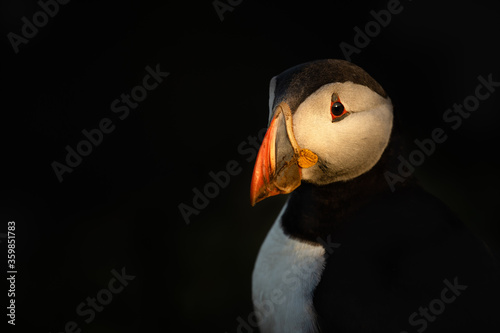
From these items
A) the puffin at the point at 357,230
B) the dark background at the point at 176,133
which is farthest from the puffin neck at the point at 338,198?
the dark background at the point at 176,133

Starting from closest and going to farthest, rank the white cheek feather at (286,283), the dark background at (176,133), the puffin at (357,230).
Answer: the puffin at (357,230), the white cheek feather at (286,283), the dark background at (176,133)

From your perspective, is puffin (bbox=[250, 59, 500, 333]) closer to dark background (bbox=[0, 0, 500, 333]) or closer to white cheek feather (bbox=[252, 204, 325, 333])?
white cheek feather (bbox=[252, 204, 325, 333])

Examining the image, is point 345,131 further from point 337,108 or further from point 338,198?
point 338,198

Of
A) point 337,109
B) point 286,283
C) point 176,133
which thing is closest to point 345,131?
point 337,109

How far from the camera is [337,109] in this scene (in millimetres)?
1529

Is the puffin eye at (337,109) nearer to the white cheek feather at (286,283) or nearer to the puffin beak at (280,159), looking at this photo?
the puffin beak at (280,159)

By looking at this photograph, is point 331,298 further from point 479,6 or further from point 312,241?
point 479,6

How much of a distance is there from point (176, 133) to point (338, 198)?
180 cm

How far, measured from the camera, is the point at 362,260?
61.1 inches

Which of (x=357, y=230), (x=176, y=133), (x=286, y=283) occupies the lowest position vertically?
(x=176, y=133)

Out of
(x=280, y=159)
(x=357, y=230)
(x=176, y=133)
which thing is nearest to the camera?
(x=280, y=159)

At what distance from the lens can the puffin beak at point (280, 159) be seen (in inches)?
59.4

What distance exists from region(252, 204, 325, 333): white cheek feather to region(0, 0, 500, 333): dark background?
51.3 inches

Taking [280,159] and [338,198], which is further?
[338,198]
